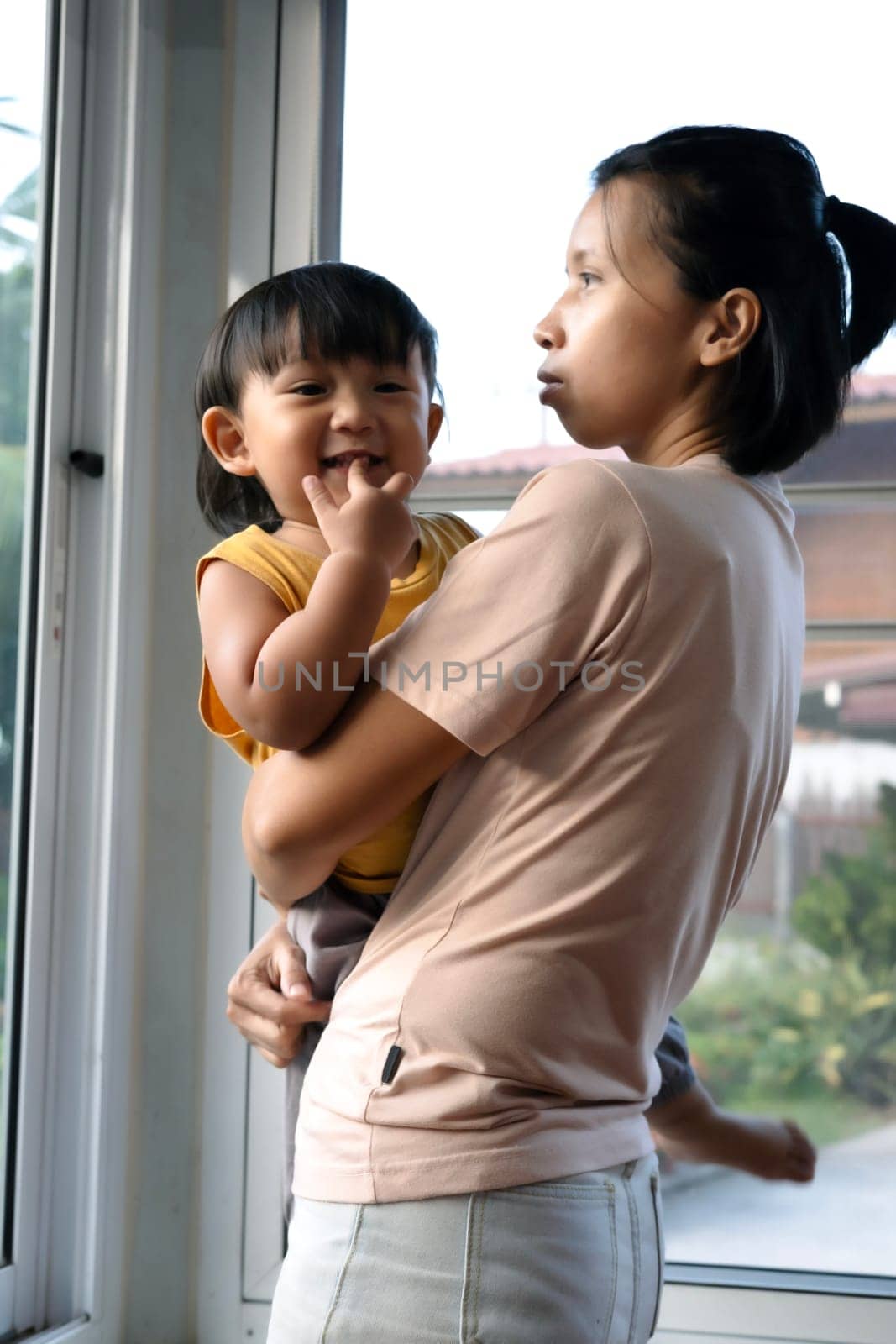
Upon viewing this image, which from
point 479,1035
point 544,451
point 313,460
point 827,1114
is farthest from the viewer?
point 544,451

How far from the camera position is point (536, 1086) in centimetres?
86

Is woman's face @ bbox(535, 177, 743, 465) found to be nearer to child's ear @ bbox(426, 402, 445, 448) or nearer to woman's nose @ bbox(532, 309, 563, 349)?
woman's nose @ bbox(532, 309, 563, 349)

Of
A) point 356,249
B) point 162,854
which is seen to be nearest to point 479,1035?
point 162,854

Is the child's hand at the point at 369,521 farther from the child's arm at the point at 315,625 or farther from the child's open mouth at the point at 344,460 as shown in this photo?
the child's open mouth at the point at 344,460

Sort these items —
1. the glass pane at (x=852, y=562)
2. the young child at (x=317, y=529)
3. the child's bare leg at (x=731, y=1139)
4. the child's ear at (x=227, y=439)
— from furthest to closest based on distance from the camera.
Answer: the glass pane at (x=852, y=562)
the child's bare leg at (x=731, y=1139)
the child's ear at (x=227, y=439)
the young child at (x=317, y=529)

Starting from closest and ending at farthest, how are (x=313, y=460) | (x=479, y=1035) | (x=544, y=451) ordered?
(x=479, y=1035) < (x=313, y=460) < (x=544, y=451)

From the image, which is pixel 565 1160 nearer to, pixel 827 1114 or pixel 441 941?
pixel 441 941

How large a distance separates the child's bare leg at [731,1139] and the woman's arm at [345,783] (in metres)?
0.69

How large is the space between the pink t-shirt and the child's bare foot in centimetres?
61

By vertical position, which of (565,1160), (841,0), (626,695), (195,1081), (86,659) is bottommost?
(195,1081)

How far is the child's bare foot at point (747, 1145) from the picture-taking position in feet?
4.84

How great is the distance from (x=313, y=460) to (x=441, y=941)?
49cm

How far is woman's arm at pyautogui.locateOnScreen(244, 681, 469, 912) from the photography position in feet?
2.89

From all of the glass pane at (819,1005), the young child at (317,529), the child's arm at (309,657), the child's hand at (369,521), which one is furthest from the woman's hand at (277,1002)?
the glass pane at (819,1005)
